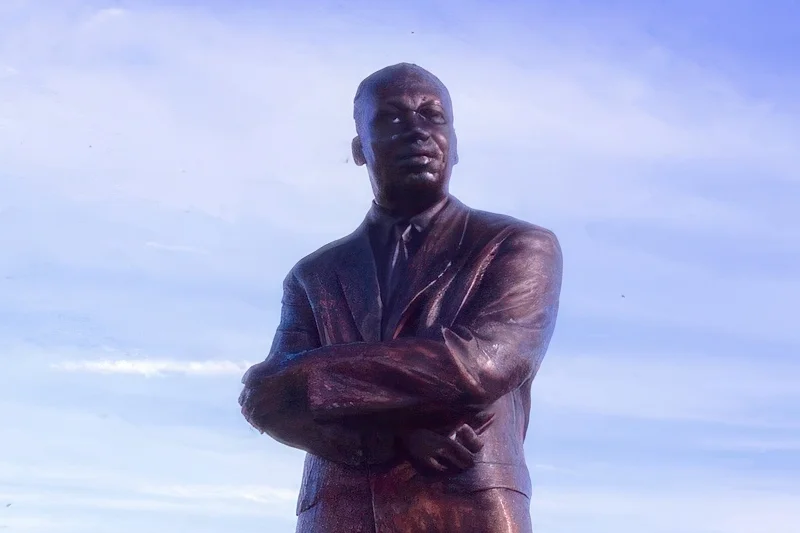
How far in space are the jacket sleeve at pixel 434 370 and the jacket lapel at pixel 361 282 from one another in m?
0.48

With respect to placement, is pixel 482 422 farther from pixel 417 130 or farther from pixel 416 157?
pixel 417 130

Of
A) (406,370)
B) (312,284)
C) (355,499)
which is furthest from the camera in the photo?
(312,284)

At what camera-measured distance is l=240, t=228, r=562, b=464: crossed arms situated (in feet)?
17.3

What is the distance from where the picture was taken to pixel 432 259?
605 centimetres

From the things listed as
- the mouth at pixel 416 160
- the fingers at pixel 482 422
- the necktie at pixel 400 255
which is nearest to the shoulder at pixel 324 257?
the necktie at pixel 400 255

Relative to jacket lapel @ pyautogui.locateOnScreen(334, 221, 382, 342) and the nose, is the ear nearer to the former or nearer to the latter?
jacket lapel @ pyautogui.locateOnScreen(334, 221, 382, 342)

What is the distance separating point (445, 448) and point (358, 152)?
181 cm

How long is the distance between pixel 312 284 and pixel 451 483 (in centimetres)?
136

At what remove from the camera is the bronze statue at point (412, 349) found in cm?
534

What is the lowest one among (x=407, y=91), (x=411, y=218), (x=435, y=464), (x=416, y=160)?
(x=435, y=464)

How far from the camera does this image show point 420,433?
18.0 feet

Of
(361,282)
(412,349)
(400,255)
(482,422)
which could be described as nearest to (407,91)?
(400,255)

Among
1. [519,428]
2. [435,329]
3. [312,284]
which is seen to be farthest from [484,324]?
[312,284]

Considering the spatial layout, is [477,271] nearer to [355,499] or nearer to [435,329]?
[435,329]
